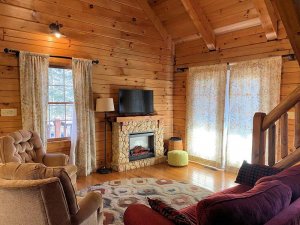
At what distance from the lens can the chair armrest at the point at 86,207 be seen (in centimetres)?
167

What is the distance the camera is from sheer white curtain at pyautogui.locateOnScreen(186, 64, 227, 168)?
487cm

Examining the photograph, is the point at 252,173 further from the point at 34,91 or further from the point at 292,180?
the point at 34,91

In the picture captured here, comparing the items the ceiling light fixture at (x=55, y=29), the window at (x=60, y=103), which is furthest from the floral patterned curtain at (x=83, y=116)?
the ceiling light fixture at (x=55, y=29)

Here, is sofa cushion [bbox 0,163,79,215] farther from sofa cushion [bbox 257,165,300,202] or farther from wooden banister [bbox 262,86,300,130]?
wooden banister [bbox 262,86,300,130]

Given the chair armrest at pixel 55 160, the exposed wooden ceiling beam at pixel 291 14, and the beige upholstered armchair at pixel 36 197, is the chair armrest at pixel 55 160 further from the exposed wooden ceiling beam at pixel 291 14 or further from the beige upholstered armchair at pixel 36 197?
the exposed wooden ceiling beam at pixel 291 14

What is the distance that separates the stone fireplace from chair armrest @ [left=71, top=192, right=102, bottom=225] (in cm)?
264

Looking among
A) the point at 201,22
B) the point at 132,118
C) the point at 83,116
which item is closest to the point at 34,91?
the point at 83,116

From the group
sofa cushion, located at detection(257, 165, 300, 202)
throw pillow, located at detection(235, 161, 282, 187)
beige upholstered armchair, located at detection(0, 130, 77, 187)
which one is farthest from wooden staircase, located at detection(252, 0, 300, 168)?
beige upholstered armchair, located at detection(0, 130, 77, 187)

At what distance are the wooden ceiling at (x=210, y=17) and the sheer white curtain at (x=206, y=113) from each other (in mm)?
645

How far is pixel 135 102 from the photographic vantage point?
4996 millimetres

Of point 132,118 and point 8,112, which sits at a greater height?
point 8,112

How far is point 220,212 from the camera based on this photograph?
3.67ft

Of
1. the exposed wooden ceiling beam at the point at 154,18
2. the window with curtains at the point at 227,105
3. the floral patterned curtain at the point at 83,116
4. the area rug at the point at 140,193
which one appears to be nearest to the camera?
the area rug at the point at 140,193

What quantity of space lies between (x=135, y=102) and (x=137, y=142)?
91 centimetres
